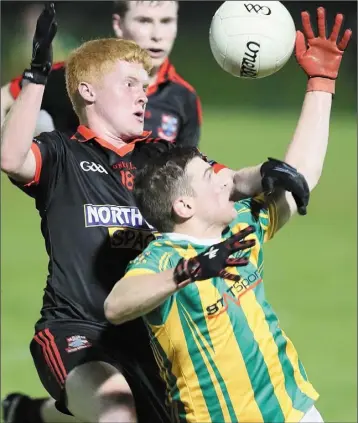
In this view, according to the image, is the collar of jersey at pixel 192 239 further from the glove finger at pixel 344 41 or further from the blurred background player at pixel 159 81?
the blurred background player at pixel 159 81

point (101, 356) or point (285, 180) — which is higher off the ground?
point (285, 180)

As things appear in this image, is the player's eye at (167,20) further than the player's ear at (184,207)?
Yes

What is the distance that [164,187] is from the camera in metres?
3.86

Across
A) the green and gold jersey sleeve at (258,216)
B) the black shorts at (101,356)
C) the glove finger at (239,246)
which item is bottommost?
the black shorts at (101,356)

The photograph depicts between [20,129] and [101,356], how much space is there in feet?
3.16

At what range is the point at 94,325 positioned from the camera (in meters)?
4.36

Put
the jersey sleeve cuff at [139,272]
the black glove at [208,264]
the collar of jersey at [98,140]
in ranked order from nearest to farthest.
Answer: the black glove at [208,264], the jersey sleeve cuff at [139,272], the collar of jersey at [98,140]

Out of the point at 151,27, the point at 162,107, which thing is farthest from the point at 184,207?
the point at 151,27

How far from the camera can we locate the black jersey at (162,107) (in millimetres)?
6125

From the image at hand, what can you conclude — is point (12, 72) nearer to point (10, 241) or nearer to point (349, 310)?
point (10, 241)

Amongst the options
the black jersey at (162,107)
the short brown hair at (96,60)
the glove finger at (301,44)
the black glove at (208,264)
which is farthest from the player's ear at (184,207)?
the black jersey at (162,107)

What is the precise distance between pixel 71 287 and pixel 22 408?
5.85 ft

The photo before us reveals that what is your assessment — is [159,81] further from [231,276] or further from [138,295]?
[138,295]

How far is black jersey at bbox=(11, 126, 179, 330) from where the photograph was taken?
14.3 feet
